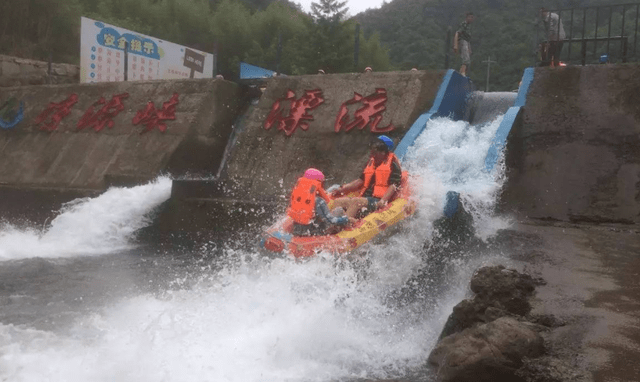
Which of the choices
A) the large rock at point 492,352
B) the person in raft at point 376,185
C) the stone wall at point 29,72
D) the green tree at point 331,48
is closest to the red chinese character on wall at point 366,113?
the person in raft at point 376,185

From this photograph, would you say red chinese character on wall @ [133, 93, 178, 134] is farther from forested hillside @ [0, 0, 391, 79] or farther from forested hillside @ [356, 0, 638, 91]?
forested hillside @ [356, 0, 638, 91]

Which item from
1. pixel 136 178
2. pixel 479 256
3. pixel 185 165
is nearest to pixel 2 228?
pixel 136 178

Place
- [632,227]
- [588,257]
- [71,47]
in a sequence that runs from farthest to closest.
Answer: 1. [71,47]
2. [632,227]
3. [588,257]

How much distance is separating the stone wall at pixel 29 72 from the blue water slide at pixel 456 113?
1096 cm

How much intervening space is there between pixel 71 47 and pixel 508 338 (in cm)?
2041

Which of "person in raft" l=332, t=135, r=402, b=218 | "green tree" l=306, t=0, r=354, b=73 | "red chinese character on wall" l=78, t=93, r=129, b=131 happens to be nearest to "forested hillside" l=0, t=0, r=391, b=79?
"green tree" l=306, t=0, r=354, b=73

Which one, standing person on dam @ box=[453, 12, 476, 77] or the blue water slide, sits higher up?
standing person on dam @ box=[453, 12, 476, 77]

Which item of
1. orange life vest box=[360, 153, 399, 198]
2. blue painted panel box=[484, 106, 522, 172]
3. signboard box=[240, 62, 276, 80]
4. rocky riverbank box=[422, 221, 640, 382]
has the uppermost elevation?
signboard box=[240, 62, 276, 80]

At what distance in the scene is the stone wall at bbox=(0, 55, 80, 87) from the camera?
1625 cm

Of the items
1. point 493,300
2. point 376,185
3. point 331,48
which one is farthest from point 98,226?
point 331,48

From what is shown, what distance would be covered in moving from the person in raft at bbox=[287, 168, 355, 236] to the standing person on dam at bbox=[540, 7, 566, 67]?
20.3ft

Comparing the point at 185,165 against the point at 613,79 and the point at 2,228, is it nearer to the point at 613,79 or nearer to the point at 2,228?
the point at 2,228

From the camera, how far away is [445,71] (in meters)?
10.9

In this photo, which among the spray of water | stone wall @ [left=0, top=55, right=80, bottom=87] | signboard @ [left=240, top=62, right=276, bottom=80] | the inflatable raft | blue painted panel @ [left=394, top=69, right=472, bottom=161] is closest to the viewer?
the inflatable raft
